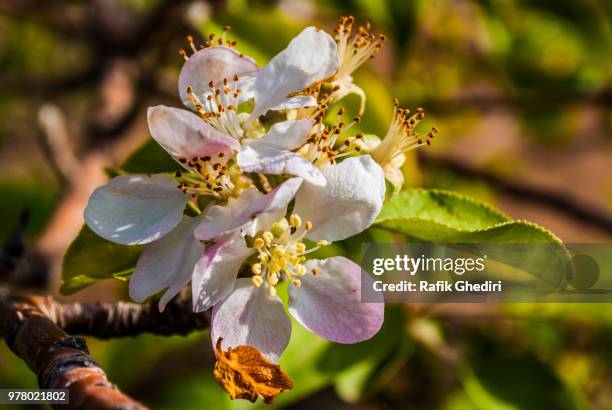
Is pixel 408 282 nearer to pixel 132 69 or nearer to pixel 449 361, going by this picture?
pixel 449 361

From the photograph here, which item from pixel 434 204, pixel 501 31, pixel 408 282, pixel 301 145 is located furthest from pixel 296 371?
pixel 501 31

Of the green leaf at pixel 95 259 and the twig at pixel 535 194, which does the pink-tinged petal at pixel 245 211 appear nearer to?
the green leaf at pixel 95 259

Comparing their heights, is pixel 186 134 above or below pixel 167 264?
above

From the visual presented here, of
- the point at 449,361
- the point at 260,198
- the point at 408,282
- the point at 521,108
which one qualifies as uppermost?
the point at 260,198

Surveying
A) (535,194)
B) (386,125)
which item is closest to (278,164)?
(386,125)

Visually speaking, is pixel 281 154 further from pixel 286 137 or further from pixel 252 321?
pixel 252 321

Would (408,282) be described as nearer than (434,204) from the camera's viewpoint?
No

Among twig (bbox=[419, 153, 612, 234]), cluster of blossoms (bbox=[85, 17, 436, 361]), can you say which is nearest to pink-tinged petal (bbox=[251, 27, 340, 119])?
cluster of blossoms (bbox=[85, 17, 436, 361])

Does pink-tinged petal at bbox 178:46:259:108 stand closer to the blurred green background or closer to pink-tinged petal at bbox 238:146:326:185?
pink-tinged petal at bbox 238:146:326:185
